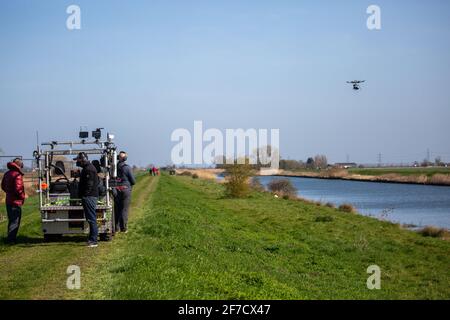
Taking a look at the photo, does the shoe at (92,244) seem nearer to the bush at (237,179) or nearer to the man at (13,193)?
the man at (13,193)

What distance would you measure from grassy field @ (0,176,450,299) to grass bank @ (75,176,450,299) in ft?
0.09

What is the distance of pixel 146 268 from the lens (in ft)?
37.8

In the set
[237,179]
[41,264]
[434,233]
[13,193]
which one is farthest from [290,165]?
[41,264]

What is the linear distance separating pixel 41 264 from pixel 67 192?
4.25m

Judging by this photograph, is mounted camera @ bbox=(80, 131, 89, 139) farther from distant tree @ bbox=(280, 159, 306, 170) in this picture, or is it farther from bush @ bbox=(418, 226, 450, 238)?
distant tree @ bbox=(280, 159, 306, 170)

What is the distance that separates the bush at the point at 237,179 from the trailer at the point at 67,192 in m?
29.6

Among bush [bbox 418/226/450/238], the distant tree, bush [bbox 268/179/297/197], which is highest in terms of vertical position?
bush [bbox 418/226/450/238]

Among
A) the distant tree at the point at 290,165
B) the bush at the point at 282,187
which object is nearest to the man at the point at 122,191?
the bush at the point at 282,187

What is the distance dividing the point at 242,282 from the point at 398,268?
23.6ft

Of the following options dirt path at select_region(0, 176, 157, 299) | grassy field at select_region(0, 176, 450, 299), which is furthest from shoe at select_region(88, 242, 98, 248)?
grassy field at select_region(0, 176, 450, 299)

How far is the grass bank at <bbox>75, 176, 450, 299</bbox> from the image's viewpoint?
10562mm

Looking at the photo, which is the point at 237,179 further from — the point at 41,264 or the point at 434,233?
the point at 41,264
